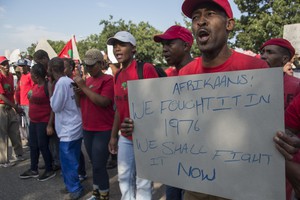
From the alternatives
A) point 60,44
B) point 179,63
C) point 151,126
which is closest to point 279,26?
point 179,63

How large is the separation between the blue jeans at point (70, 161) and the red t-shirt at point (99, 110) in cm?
47

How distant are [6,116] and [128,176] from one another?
387 cm

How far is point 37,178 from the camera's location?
494 centimetres

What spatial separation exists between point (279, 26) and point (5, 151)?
1693 cm

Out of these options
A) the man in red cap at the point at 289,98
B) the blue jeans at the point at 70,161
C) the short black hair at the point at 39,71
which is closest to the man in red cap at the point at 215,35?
the man in red cap at the point at 289,98

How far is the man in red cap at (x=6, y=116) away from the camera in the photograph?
5.64 meters

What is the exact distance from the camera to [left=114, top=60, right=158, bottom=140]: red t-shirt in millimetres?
2943

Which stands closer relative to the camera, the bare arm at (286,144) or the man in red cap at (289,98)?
the bare arm at (286,144)

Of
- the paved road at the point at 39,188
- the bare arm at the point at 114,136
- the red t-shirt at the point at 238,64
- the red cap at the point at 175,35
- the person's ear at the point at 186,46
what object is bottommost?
the paved road at the point at 39,188

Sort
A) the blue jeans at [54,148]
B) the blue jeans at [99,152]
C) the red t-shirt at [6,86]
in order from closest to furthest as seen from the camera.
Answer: the blue jeans at [99,152]
the blue jeans at [54,148]
the red t-shirt at [6,86]

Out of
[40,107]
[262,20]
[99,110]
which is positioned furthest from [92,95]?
[262,20]

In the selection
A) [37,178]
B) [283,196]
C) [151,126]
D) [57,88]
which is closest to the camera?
[283,196]

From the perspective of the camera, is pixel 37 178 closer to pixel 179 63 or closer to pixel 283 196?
pixel 179 63

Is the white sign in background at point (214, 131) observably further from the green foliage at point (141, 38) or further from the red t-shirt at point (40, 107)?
the green foliage at point (141, 38)
